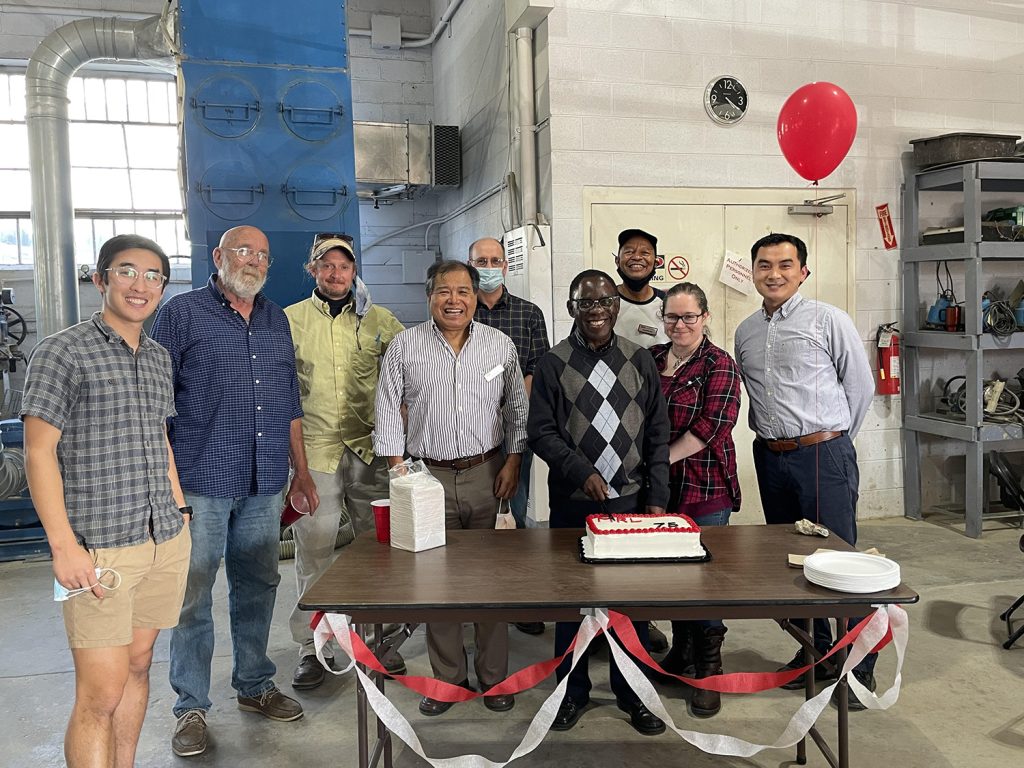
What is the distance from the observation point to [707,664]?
109 inches

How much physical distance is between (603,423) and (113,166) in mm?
6262

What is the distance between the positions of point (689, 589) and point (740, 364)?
1.31 meters

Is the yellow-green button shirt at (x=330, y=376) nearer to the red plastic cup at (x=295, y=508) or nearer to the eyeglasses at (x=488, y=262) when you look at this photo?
the red plastic cup at (x=295, y=508)

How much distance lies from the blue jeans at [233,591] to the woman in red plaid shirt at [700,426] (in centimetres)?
139

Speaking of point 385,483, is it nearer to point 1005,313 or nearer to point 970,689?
point 970,689

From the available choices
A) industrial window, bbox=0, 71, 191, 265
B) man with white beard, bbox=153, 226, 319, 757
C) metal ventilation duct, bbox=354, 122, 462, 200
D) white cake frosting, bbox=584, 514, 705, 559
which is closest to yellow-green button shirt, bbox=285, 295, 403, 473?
man with white beard, bbox=153, 226, 319, 757

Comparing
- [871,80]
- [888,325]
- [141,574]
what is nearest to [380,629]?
[141,574]

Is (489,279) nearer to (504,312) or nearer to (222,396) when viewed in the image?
(504,312)

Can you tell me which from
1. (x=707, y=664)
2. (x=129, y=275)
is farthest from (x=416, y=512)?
(x=707, y=664)

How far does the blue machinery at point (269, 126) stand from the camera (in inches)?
176

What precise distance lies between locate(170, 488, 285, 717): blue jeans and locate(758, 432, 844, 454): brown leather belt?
1.73 metres

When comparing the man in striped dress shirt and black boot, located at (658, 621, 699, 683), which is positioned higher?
the man in striped dress shirt

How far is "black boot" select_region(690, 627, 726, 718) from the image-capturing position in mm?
2660

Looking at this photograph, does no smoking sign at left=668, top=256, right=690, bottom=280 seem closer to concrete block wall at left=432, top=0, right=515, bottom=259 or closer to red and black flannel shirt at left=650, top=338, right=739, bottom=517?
concrete block wall at left=432, top=0, right=515, bottom=259
